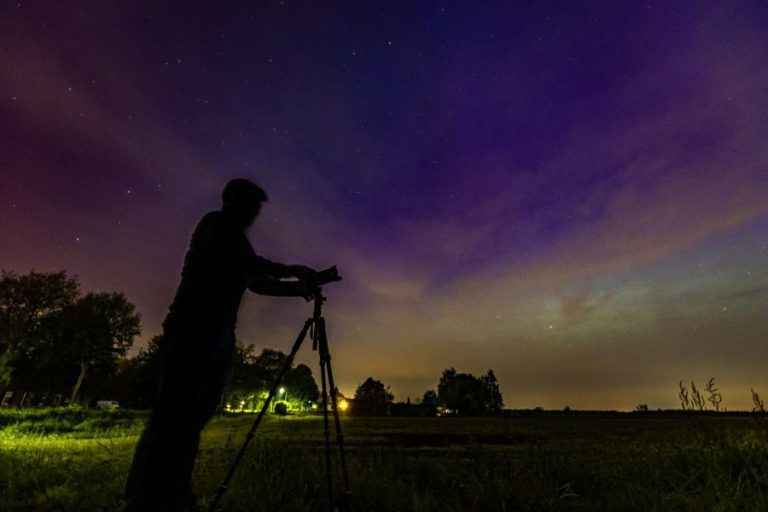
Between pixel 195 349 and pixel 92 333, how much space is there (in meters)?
48.4

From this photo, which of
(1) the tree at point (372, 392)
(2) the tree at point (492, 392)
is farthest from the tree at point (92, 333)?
(2) the tree at point (492, 392)

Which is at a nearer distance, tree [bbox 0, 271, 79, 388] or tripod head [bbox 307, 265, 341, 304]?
tripod head [bbox 307, 265, 341, 304]

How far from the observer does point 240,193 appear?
316 cm

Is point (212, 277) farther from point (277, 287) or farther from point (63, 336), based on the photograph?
point (63, 336)

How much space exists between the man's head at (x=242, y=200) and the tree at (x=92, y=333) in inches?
1874

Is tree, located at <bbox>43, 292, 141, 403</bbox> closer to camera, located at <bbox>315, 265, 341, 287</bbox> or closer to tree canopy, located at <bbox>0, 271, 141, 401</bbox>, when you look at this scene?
tree canopy, located at <bbox>0, 271, 141, 401</bbox>

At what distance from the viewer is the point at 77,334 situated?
40.4 m

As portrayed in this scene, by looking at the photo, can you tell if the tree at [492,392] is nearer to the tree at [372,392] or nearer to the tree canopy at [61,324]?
the tree at [372,392]

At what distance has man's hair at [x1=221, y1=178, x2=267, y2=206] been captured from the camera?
3135 mm

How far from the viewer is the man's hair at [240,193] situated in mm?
3135

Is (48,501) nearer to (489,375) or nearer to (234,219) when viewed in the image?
(234,219)

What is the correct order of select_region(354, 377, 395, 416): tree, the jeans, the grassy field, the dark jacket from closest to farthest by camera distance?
the jeans, the dark jacket, the grassy field, select_region(354, 377, 395, 416): tree

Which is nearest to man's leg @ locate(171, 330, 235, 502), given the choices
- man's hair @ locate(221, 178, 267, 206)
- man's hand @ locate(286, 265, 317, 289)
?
man's hand @ locate(286, 265, 317, 289)

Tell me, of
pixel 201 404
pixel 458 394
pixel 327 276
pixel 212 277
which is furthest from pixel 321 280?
pixel 458 394
